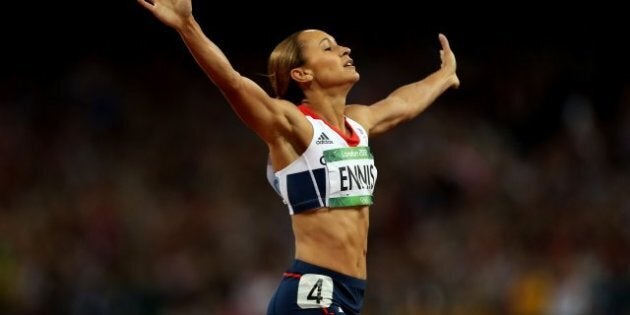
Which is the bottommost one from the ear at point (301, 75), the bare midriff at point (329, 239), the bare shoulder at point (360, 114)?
the bare midriff at point (329, 239)

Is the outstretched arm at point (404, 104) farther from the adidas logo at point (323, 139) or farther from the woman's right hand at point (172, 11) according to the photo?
the woman's right hand at point (172, 11)

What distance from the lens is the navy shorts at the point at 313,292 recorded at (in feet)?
18.2

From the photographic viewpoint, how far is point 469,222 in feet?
37.4

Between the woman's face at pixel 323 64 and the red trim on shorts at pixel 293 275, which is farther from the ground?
the woman's face at pixel 323 64

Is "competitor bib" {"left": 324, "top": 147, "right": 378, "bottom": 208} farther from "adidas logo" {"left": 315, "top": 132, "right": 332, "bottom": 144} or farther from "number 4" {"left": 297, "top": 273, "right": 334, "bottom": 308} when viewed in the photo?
"number 4" {"left": 297, "top": 273, "right": 334, "bottom": 308}

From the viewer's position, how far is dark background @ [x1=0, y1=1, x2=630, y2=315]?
35.0ft

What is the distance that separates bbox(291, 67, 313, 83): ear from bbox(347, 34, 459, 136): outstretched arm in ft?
1.30

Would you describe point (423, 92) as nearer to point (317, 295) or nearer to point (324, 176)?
point (324, 176)

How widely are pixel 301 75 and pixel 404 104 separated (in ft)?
2.60

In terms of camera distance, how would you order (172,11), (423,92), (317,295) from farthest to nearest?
(423,92)
(317,295)
(172,11)

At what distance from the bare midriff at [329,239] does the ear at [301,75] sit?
68 centimetres

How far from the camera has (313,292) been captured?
5.55 metres

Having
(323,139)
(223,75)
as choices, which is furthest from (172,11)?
(323,139)

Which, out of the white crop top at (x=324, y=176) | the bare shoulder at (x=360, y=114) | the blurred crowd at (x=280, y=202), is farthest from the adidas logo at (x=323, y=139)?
the blurred crowd at (x=280, y=202)
